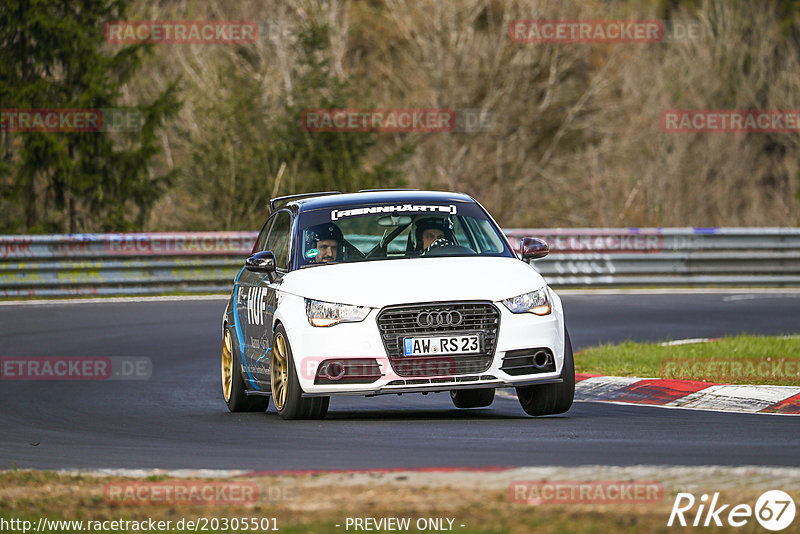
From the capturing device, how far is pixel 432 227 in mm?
11086

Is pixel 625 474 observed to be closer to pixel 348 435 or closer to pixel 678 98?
pixel 348 435

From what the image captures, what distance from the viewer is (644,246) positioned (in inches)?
1040

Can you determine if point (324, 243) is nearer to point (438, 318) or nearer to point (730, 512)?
point (438, 318)

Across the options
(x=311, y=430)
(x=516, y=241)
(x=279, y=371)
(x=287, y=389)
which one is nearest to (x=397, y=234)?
(x=279, y=371)

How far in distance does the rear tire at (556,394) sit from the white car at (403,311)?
0.03ft

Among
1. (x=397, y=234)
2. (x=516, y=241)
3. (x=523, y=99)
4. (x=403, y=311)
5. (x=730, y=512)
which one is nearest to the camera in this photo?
(x=730, y=512)

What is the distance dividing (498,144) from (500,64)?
2396 millimetres

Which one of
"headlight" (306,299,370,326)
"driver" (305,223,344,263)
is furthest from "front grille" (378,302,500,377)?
"driver" (305,223,344,263)

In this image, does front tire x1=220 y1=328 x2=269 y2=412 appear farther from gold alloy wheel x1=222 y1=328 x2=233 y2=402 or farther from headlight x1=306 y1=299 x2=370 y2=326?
headlight x1=306 y1=299 x2=370 y2=326

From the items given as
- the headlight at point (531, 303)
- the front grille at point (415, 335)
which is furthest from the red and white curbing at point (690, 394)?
the front grille at point (415, 335)

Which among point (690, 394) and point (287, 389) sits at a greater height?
point (287, 389)

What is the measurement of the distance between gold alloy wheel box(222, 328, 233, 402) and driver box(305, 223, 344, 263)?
167 centimetres

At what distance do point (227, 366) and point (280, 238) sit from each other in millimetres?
1330

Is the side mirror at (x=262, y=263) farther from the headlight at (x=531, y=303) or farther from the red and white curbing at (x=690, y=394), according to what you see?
the red and white curbing at (x=690, y=394)
